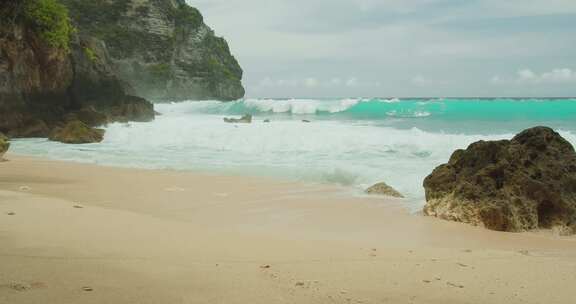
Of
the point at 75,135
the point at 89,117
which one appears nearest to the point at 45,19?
the point at 89,117

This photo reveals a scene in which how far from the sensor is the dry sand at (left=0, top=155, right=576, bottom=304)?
298 cm

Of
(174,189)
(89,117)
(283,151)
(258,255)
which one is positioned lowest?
(174,189)

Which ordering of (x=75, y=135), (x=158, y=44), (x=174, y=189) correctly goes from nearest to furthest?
(x=174, y=189) < (x=75, y=135) < (x=158, y=44)

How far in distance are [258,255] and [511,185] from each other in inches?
159

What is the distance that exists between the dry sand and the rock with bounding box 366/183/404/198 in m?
0.88

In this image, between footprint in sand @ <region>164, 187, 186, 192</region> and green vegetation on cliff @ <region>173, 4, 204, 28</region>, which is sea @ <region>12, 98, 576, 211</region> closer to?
footprint in sand @ <region>164, 187, 186, 192</region>

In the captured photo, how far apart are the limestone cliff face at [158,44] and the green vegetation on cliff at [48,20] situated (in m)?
27.2

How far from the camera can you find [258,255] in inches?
159

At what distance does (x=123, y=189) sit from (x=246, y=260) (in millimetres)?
4882

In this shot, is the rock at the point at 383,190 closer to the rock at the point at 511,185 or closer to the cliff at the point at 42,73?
the rock at the point at 511,185

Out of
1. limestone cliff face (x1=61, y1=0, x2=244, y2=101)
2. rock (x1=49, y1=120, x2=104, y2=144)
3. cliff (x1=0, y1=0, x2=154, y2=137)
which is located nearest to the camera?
rock (x1=49, y1=120, x2=104, y2=144)

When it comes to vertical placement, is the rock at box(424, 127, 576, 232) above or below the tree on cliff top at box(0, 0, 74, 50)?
below

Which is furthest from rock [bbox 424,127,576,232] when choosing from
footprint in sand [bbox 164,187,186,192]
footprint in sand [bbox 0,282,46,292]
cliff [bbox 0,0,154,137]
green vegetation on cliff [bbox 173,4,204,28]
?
green vegetation on cliff [bbox 173,4,204,28]

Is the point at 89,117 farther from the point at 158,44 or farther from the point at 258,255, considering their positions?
the point at 158,44
